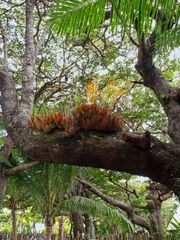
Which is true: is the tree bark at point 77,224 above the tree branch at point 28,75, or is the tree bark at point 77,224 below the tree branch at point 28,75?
below

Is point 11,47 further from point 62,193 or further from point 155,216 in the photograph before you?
point 155,216

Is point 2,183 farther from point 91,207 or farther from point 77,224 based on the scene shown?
point 77,224

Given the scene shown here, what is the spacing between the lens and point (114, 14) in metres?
1.76

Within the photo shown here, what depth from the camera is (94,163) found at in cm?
243

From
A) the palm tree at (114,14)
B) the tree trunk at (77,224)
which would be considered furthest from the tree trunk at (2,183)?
the palm tree at (114,14)

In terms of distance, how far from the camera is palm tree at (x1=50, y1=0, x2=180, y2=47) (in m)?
1.60

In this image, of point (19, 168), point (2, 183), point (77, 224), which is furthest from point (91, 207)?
point (77, 224)

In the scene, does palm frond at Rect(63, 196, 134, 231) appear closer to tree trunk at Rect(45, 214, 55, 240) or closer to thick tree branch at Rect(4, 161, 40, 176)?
tree trunk at Rect(45, 214, 55, 240)

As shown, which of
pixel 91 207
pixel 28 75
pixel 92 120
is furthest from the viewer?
pixel 91 207

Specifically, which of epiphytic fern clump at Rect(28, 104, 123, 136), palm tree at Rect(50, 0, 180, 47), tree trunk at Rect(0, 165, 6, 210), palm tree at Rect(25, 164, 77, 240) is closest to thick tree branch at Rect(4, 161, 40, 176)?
tree trunk at Rect(0, 165, 6, 210)

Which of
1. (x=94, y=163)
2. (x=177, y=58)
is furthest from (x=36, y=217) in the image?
(x=94, y=163)

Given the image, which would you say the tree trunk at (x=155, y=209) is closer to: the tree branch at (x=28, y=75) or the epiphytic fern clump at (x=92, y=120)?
the tree branch at (x=28, y=75)

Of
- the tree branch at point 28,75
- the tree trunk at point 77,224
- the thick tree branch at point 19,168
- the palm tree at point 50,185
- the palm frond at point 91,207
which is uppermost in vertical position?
the tree branch at point 28,75

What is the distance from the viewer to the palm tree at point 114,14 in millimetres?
1600
